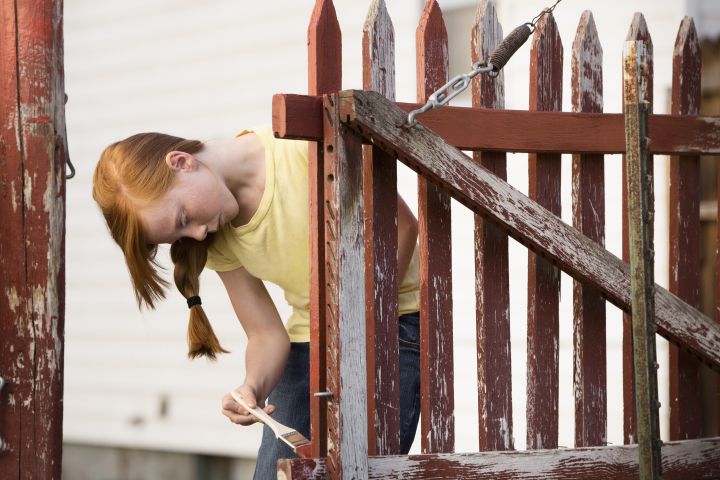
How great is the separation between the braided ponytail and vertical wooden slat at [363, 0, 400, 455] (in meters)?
0.54

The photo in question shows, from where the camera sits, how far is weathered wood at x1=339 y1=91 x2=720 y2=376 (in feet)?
8.00

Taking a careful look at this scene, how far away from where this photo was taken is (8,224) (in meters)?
2.68

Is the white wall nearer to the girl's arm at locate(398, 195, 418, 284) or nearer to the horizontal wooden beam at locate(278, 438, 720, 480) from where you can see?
the horizontal wooden beam at locate(278, 438, 720, 480)

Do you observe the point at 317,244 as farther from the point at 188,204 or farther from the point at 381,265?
the point at 188,204

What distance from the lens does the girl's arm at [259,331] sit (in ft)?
9.57

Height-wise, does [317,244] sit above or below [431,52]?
below

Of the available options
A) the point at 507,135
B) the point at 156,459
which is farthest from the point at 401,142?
the point at 156,459

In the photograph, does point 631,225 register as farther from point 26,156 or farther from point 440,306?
point 26,156

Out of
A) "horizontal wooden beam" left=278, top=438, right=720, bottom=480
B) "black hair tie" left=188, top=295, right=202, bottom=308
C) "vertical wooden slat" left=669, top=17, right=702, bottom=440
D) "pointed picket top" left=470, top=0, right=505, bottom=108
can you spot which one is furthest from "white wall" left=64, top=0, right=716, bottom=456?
"black hair tie" left=188, top=295, right=202, bottom=308

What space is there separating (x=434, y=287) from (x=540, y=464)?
0.52 metres

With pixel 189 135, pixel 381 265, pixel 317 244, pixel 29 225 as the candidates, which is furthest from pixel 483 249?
pixel 189 135

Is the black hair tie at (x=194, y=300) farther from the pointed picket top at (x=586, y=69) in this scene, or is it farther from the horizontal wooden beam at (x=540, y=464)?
the pointed picket top at (x=586, y=69)

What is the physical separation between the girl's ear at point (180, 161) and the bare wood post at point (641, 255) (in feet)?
3.74

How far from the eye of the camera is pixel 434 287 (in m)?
2.66
